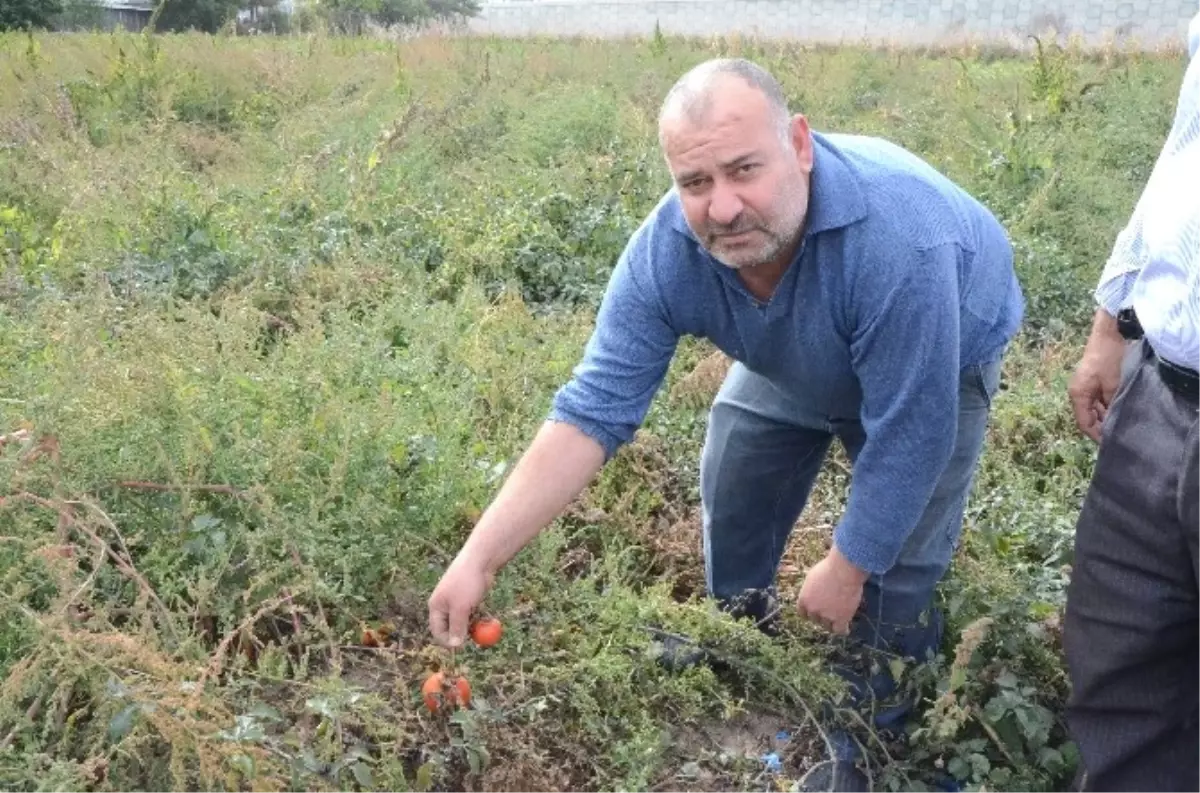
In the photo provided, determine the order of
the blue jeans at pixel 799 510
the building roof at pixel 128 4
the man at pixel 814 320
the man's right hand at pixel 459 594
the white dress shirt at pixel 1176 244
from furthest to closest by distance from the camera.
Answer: the building roof at pixel 128 4 < the blue jeans at pixel 799 510 < the man's right hand at pixel 459 594 < the man at pixel 814 320 < the white dress shirt at pixel 1176 244

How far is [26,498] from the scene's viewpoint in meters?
2.48

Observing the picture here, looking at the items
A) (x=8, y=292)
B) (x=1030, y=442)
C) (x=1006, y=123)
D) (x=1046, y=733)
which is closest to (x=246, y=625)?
(x=1046, y=733)

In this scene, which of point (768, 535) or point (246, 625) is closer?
point (246, 625)

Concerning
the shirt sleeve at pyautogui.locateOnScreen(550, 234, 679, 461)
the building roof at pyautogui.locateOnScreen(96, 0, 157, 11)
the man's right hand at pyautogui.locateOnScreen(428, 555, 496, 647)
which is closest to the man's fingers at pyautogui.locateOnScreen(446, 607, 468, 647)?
the man's right hand at pyautogui.locateOnScreen(428, 555, 496, 647)

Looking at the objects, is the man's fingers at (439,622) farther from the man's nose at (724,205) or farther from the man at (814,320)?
the man's nose at (724,205)

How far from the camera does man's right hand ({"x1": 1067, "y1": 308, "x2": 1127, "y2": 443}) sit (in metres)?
2.27

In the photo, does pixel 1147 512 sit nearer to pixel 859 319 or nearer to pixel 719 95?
pixel 859 319

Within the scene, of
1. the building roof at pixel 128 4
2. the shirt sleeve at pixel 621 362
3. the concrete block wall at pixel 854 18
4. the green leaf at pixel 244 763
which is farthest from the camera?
the building roof at pixel 128 4

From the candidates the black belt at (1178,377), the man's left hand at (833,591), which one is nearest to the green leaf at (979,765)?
the man's left hand at (833,591)

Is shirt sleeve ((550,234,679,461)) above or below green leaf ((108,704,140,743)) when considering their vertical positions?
above

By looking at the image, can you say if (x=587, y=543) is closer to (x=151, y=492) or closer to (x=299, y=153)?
(x=151, y=492)

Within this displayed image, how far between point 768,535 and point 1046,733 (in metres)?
0.79

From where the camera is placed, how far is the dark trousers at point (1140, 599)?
192cm

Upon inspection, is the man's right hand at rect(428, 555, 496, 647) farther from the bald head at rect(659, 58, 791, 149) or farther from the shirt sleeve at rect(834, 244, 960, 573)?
the bald head at rect(659, 58, 791, 149)
